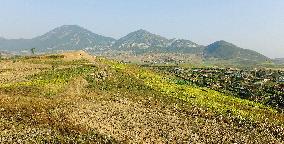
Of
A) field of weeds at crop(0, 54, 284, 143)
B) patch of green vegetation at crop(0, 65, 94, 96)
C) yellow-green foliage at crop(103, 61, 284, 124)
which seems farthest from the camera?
yellow-green foliage at crop(103, 61, 284, 124)

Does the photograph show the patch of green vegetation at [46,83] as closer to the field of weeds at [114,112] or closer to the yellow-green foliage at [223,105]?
the field of weeds at [114,112]

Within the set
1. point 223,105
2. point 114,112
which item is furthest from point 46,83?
point 223,105

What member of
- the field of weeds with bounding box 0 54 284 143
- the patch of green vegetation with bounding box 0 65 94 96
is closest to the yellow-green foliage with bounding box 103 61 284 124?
the field of weeds with bounding box 0 54 284 143

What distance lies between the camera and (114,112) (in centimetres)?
6412

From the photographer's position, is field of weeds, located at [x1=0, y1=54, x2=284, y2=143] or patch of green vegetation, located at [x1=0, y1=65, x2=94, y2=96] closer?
field of weeds, located at [x1=0, y1=54, x2=284, y2=143]

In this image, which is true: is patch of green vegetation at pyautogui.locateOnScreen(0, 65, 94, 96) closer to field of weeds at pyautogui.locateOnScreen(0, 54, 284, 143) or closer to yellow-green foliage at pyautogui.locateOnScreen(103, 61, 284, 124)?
field of weeds at pyautogui.locateOnScreen(0, 54, 284, 143)

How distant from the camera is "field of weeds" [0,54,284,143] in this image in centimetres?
5342

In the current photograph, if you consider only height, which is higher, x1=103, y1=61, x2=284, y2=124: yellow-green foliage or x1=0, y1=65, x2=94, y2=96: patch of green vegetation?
x1=0, y1=65, x2=94, y2=96: patch of green vegetation

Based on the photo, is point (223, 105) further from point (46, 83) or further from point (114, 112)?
point (46, 83)

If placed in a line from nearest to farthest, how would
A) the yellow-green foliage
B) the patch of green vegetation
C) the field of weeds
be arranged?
the field of weeds → the patch of green vegetation → the yellow-green foliage

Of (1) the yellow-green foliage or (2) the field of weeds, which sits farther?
(1) the yellow-green foliage

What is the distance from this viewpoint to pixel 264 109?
88000mm

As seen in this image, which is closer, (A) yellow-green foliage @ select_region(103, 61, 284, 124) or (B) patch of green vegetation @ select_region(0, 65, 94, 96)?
(B) patch of green vegetation @ select_region(0, 65, 94, 96)

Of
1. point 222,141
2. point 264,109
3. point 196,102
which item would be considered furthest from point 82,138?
point 264,109
